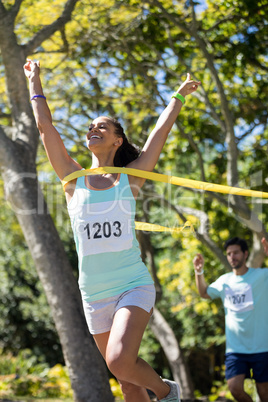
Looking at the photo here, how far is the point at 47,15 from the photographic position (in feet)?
26.3

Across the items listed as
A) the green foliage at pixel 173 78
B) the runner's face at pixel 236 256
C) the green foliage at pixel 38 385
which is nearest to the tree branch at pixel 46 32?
the green foliage at pixel 173 78

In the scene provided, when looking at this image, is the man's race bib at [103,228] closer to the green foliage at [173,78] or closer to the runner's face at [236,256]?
the runner's face at [236,256]

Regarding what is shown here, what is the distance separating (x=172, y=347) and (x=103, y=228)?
578 centimetres

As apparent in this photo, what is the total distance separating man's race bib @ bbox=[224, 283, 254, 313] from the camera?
196 inches

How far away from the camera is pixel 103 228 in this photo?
9.68 ft

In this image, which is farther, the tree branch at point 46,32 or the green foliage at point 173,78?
the green foliage at point 173,78

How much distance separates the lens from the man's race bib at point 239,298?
4977 mm

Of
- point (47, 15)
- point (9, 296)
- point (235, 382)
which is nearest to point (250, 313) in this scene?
point (235, 382)

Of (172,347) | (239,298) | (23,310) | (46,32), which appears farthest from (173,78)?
(23,310)

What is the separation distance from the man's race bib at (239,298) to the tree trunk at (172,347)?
3208 mm

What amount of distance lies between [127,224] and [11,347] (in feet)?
40.3

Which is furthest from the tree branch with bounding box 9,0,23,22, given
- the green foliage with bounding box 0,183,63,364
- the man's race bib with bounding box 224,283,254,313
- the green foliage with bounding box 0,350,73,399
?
the green foliage with bounding box 0,183,63,364

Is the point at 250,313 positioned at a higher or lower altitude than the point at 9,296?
higher

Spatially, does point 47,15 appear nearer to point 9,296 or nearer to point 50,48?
→ point 50,48
